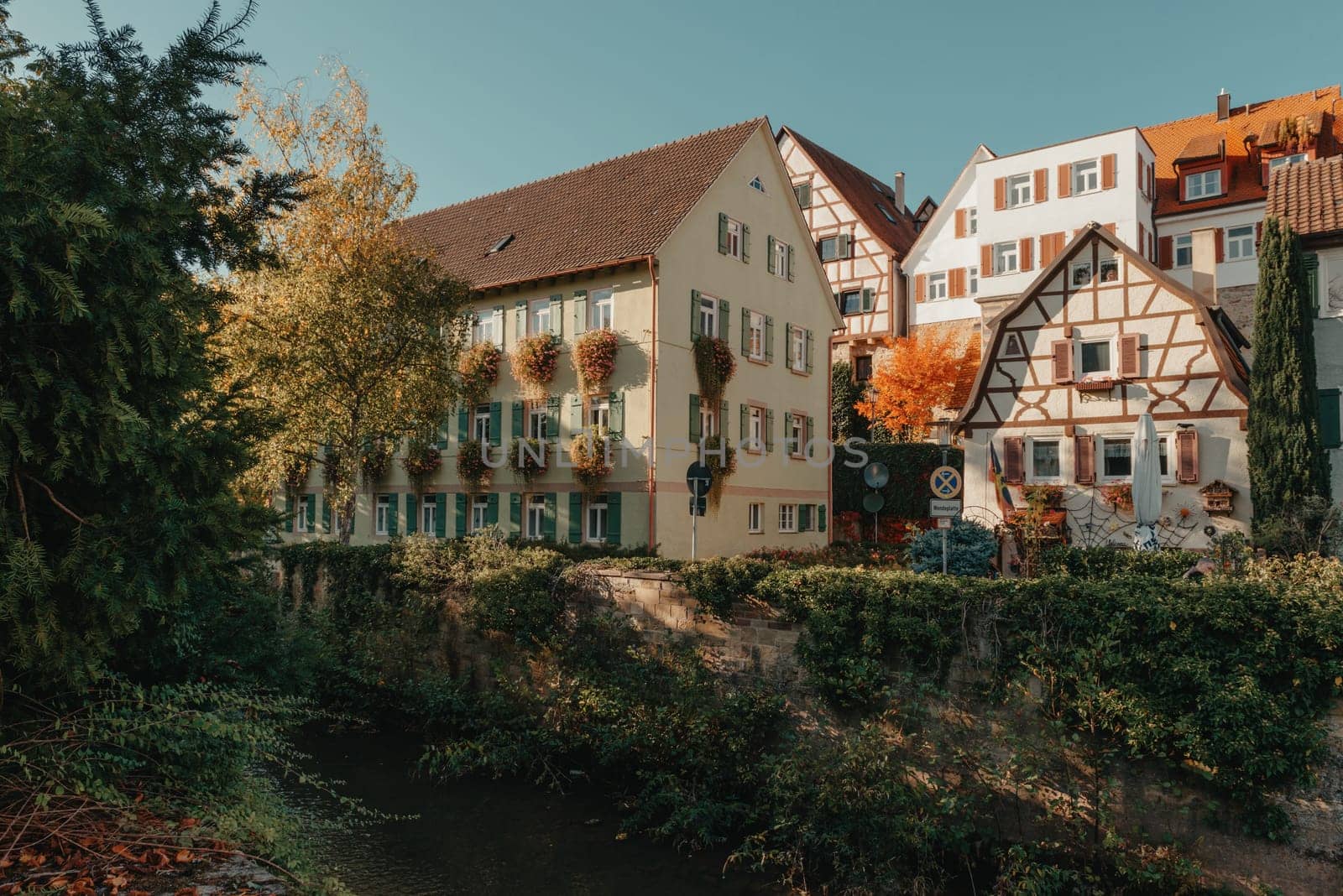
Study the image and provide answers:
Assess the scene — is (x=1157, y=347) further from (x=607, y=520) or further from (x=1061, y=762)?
(x=1061, y=762)

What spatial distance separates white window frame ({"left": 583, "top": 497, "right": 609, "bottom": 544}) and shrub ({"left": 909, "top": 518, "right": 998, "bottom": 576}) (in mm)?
9154

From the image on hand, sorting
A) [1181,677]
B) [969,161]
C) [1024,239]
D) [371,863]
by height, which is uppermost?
[969,161]

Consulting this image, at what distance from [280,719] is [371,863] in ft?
10.7

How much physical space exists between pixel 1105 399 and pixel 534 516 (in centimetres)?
1344

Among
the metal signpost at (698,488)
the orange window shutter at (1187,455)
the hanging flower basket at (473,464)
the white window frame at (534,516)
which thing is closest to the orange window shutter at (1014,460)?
the orange window shutter at (1187,455)

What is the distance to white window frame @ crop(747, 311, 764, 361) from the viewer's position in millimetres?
23125

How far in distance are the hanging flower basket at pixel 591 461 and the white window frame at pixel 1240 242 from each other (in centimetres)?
2271

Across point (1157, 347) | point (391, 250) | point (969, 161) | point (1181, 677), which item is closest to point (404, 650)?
point (391, 250)

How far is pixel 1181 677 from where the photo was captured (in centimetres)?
872

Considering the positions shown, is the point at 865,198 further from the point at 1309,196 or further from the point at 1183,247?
the point at 1309,196

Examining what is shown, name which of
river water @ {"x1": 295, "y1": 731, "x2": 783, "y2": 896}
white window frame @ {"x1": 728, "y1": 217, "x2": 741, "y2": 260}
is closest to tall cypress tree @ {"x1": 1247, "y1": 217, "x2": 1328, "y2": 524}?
white window frame @ {"x1": 728, "y1": 217, "x2": 741, "y2": 260}

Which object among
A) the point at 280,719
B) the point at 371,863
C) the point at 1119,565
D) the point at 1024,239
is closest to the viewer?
the point at 280,719

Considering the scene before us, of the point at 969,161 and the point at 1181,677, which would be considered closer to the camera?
the point at 1181,677

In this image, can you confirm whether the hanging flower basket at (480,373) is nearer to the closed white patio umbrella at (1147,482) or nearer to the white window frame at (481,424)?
the white window frame at (481,424)
